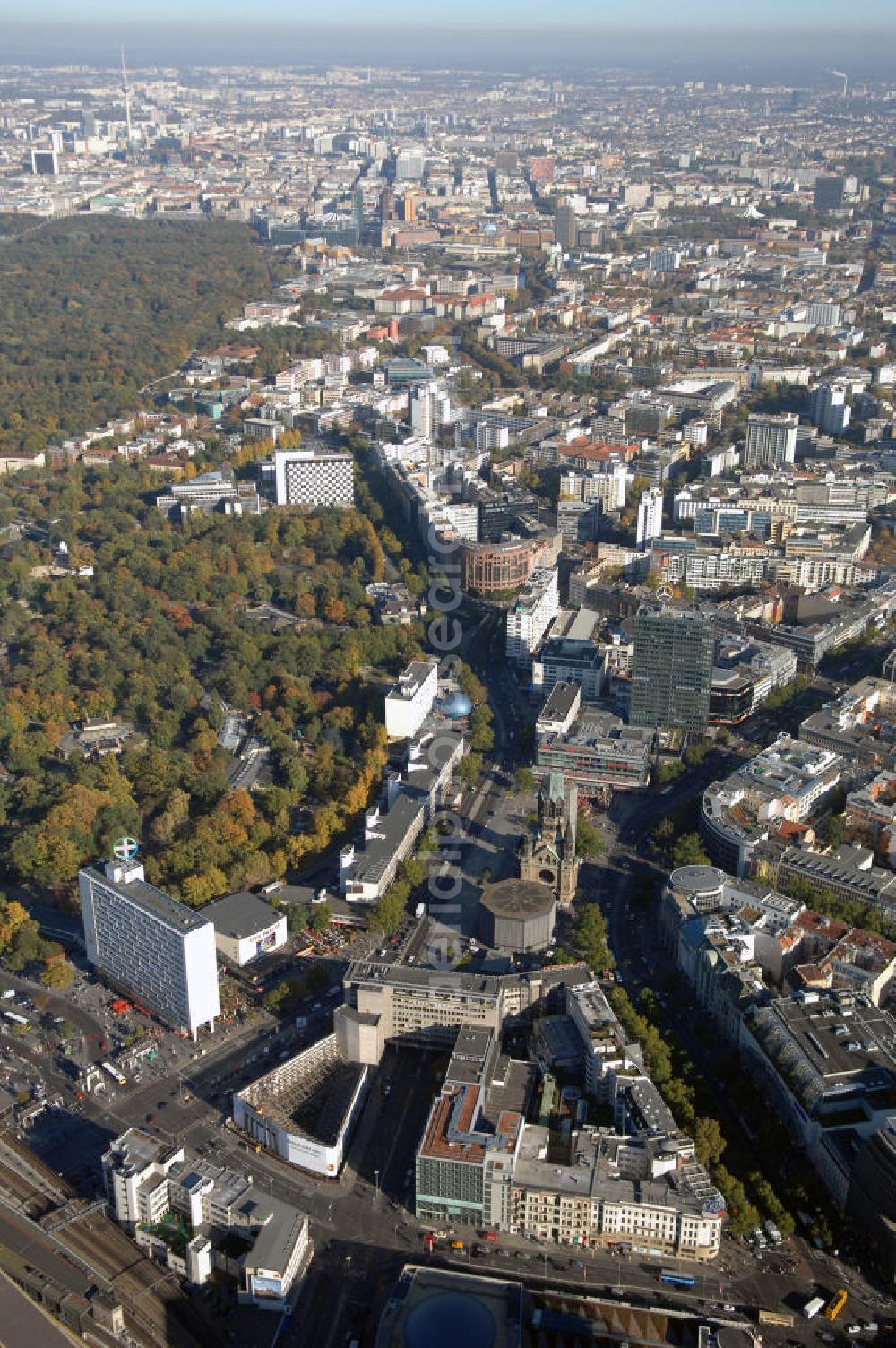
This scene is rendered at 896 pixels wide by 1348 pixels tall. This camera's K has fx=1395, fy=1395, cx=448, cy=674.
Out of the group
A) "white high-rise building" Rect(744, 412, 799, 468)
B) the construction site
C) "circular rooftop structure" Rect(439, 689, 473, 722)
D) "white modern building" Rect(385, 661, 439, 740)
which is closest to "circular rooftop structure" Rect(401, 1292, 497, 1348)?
the construction site

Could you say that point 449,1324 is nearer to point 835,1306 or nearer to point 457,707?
point 835,1306

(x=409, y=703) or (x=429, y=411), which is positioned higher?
(x=429, y=411)

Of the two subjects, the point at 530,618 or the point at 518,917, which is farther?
the point at 530,618

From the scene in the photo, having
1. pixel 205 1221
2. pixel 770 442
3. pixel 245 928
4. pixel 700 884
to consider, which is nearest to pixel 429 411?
pixel 770 442

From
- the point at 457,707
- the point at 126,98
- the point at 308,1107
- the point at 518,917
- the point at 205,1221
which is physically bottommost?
the point at 308,1107

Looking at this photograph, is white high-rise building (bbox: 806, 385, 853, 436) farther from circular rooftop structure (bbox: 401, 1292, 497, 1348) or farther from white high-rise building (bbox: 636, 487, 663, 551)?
circular rooftop structure (bbox: 401, 1292, 497, 1348)

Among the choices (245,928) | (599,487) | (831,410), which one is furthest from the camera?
(831,410)
